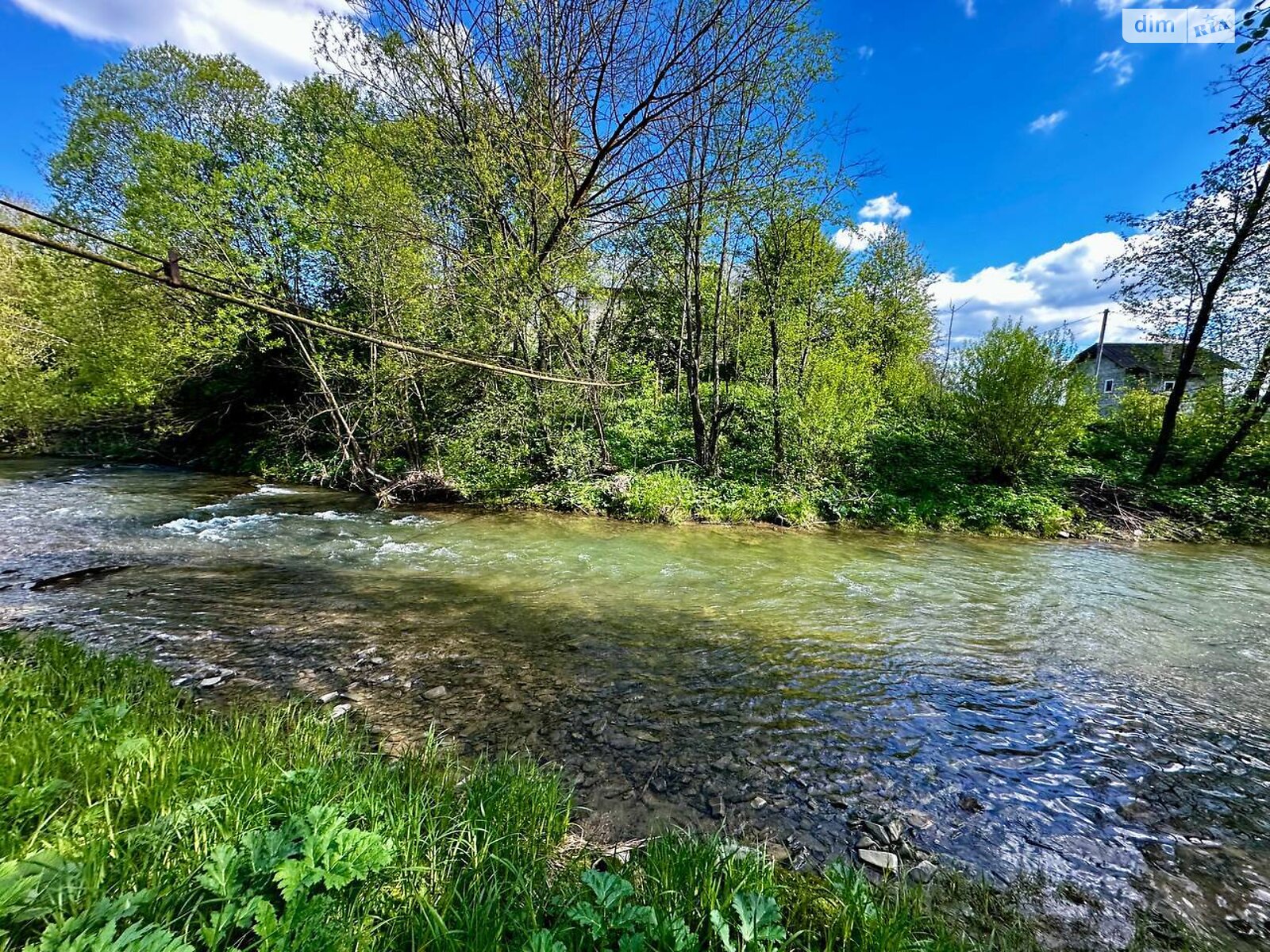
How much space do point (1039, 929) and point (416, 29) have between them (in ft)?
45.2

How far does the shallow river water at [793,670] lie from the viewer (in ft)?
8.60

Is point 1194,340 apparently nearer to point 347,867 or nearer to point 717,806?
point 717,806

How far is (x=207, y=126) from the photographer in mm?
17250

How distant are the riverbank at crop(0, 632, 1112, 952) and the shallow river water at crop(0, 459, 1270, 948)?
0.52 metres

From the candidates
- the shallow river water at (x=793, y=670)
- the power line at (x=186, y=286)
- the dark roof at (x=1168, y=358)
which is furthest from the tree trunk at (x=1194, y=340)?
the power line at (x=186, y=286)

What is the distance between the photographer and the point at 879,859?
2.35 m

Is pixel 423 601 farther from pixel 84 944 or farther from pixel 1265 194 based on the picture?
pixel 1265 194

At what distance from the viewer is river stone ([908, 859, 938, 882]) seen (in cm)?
225

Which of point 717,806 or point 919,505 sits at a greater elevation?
point 919,505

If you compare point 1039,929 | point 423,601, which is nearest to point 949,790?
point 1039,929

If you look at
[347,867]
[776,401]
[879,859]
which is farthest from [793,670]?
[776,401]

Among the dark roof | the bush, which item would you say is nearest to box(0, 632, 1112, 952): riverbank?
the bush

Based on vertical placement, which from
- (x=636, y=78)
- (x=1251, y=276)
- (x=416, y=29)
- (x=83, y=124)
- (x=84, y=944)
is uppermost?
(x=83, y=124)

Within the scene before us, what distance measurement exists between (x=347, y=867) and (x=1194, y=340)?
20660 mm
